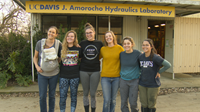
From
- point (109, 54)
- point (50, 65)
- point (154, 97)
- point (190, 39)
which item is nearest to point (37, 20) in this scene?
point (50, 65)

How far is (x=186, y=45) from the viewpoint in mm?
7453

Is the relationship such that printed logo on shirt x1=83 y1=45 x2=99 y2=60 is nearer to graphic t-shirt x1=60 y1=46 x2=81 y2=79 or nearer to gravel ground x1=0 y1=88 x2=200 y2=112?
graphic t-shirt x1=60 y1=46 x2=81 y2=79

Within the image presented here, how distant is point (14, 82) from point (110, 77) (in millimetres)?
4918

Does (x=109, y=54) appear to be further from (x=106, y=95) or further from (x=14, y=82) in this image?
(x=14, y=82)

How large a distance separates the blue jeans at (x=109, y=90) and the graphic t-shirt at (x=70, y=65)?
24.2 inches

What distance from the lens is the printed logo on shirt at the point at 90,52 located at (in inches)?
125

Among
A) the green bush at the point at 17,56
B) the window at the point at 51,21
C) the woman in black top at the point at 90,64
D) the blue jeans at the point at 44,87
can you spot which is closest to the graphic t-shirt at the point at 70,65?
the woman in black top at the point at 90,64

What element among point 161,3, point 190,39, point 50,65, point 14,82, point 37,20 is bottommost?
Answer: point 14,82

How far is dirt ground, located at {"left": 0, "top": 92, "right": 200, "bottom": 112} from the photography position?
13.3 feet

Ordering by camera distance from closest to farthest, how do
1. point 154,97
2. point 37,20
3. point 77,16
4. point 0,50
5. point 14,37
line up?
point 154,97 < point 0,50 < point 14,37 < point 37,20 < point 77,16

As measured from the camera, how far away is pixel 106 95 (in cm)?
310

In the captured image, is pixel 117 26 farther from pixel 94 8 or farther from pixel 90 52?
pixel 90 52

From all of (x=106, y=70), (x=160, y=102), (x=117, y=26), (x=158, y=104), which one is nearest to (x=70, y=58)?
(x=106, y=70)

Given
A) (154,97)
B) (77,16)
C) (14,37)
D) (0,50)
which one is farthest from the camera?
(77,16)
